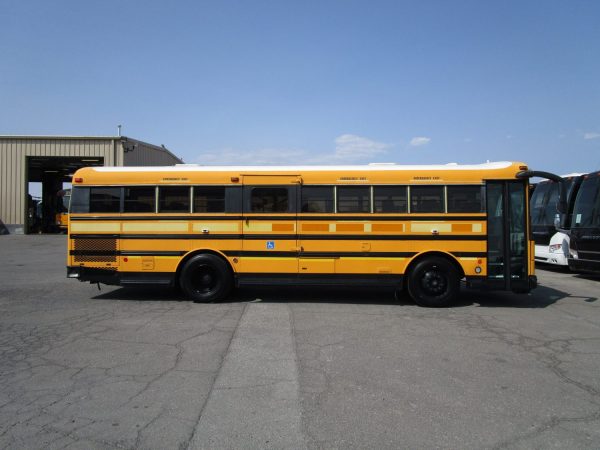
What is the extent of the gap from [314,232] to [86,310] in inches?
169

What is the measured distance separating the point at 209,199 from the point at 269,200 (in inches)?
45.9

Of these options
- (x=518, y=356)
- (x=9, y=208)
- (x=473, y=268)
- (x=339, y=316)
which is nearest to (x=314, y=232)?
(x=339, y=316)

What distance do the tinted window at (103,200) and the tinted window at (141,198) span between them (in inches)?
9.8

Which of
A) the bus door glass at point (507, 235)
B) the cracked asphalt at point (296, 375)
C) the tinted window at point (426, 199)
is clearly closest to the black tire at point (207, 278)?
the cracked asphalt at point (296, 375)

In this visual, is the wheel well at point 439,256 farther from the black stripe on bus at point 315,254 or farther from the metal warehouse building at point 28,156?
the metal warehouse building at point 28,156

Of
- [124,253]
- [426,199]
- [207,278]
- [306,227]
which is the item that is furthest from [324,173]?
[124,253]

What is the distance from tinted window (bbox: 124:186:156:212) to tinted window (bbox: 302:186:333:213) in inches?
116

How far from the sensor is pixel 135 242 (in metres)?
8.22

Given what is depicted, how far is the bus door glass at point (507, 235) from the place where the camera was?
7801mm

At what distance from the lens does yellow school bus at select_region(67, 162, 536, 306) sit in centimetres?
783

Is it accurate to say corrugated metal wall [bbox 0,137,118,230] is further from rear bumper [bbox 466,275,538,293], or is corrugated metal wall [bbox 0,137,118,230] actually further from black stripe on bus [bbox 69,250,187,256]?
rear bumper [bbox 466,275,538,293]

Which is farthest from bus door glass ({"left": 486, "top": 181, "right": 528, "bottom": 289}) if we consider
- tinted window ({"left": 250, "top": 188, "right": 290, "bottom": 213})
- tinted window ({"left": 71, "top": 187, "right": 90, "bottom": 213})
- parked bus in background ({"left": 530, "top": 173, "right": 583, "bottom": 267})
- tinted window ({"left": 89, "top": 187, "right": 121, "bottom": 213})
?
tinted window ({"left": 71, "top": 187, "right": 90, "bottom": 213})

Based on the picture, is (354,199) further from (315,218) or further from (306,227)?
(306,227)

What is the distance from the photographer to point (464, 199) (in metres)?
7.86
